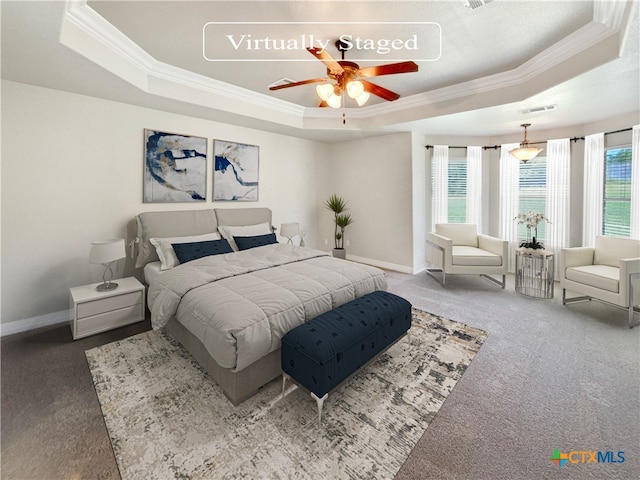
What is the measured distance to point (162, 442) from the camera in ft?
5.45

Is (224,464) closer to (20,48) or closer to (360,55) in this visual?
(20,48)

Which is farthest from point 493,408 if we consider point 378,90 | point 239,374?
point 378,90

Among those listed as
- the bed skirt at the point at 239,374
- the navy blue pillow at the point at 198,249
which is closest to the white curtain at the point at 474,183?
the navy blue pillow at the point at 198,249

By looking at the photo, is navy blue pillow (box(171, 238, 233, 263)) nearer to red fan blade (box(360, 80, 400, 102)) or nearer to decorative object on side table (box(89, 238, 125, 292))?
decorative object on side table (box(89, 238, 125, 292))

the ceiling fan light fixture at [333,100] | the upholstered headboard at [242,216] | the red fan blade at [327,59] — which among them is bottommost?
the upholstered headboard at [242,216]

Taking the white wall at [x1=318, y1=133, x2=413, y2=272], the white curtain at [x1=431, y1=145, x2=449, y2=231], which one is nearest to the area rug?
the white wall at [x1=318, y1=133, x2=413, y2=272]

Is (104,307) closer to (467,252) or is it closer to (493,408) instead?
(493,408)

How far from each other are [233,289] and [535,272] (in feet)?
14.9

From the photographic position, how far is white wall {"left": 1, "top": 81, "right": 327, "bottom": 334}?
2.88 metres

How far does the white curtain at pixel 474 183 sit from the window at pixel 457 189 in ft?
0.25

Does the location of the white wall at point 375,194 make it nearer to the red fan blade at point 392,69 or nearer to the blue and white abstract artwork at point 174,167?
the blue and white abstract artwork at point 174,167

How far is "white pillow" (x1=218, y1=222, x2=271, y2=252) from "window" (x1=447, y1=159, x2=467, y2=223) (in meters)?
3.69

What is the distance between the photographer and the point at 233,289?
2.43 meters

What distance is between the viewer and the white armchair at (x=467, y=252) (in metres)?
4.22
